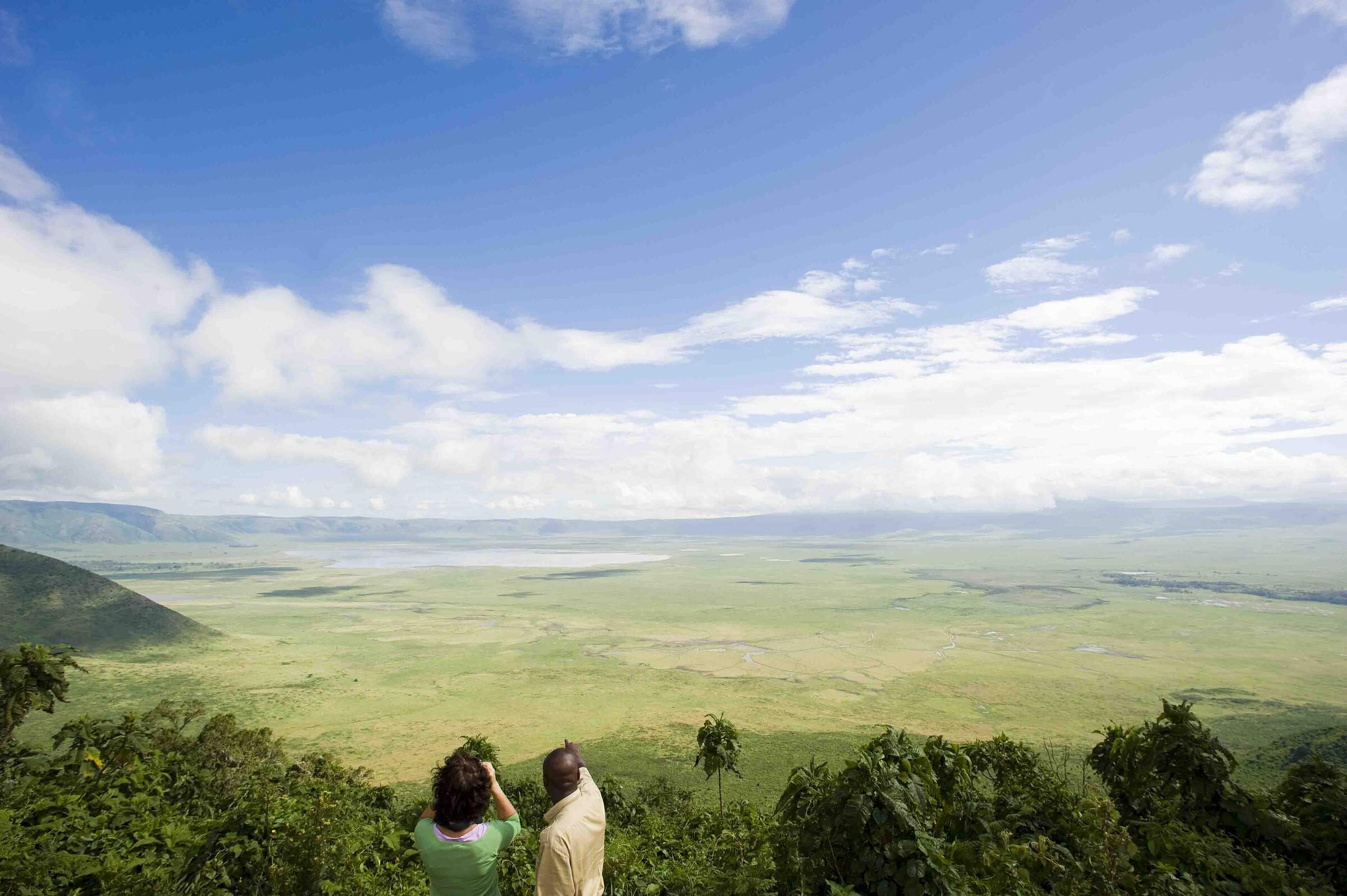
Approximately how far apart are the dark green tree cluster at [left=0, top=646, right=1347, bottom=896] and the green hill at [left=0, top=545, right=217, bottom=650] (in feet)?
358

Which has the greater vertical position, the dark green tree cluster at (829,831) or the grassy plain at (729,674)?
the dark green tree cluster at (829,831)

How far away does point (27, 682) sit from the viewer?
12.2 m

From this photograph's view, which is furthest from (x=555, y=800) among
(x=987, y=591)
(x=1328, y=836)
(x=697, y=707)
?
(x=987, y=591)

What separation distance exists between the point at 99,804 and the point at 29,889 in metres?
4.80

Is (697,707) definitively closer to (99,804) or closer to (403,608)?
(99,804)

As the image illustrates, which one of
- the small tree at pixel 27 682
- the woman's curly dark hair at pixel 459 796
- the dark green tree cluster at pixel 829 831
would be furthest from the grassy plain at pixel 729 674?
the woman's curly dark hair at pixel 459 796

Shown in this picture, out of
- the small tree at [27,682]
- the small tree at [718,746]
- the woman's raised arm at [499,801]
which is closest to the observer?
the woman's raised arm at [499,801]

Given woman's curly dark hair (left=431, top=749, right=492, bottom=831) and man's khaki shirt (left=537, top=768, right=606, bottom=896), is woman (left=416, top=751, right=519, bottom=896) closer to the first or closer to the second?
woman's curly dark hair (left=431, top=749, right=492, bottom=831)

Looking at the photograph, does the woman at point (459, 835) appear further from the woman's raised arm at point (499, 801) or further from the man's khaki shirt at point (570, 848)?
the man's khaki shirt at point (570, 848)

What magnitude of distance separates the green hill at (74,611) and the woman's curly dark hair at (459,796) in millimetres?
122316

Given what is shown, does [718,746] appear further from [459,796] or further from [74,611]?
[74,611]

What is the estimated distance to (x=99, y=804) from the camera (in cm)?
1177

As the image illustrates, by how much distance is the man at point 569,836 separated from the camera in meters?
4.43

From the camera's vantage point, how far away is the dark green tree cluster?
7094 mm
